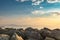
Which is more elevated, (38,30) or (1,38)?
(1,38)

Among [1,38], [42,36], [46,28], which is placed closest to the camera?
[1,38]

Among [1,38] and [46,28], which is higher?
[1,38]

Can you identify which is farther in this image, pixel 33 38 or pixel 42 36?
pixel 42 36

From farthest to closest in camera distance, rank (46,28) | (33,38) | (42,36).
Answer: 1. (46,28)
2. (42,36)
3. (33,38)

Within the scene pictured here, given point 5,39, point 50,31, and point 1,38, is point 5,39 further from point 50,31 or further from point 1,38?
point 50,31

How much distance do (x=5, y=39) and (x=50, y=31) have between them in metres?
2.77

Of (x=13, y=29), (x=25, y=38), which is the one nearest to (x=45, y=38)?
(x=25, y=38)

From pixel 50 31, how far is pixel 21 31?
4.42 feet

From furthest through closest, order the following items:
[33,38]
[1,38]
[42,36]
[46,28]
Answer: [46,28]
[42,36]
[33,38]
[1,38]

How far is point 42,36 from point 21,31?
3.26ft

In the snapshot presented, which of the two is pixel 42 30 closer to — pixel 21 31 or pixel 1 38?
pixel 21 31

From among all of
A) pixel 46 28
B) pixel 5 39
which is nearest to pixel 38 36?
pixel 46 28

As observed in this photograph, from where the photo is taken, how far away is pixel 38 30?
9.93 meters

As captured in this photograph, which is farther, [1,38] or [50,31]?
[50,31]
